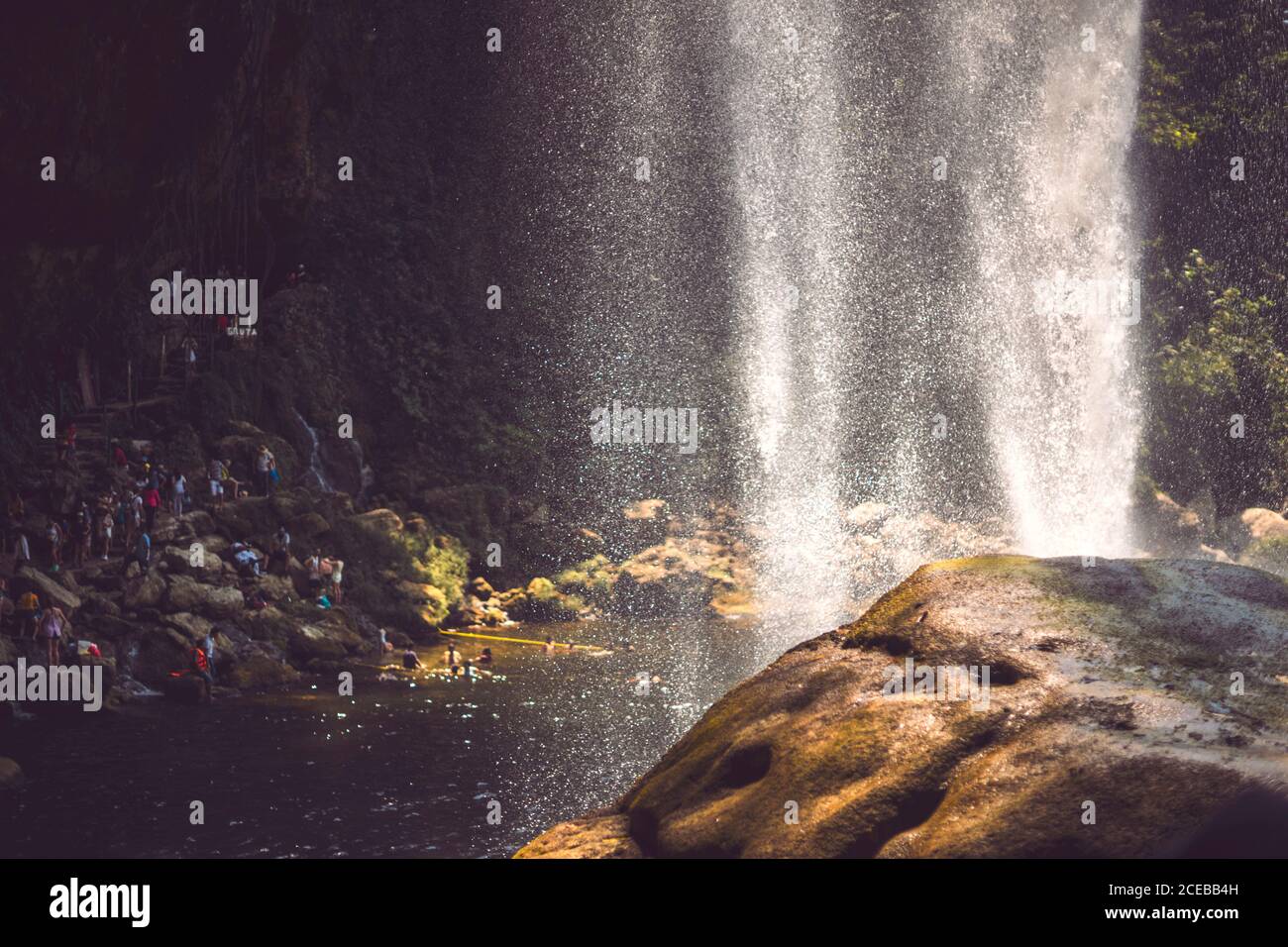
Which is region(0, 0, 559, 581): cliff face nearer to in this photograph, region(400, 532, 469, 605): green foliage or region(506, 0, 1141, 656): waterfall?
region(400, 532, 469, 605): green foliage

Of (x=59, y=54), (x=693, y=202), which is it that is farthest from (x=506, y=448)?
(x=59, y=54)

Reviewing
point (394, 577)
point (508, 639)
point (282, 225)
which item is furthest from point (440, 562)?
point (282, 225)

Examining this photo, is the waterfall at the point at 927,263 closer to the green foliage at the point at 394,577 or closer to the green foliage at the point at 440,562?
the green foliage at the point at 440,562

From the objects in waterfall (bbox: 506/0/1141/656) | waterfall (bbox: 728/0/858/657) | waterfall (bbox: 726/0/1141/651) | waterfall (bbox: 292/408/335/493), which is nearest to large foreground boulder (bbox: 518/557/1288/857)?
waterfall (bbox: 506/0/1141/656)

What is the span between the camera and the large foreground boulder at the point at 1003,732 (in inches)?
213

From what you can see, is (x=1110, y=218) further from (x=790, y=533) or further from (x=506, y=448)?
(x=506, y=448)

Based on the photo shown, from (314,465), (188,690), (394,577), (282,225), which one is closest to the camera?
(188,690)

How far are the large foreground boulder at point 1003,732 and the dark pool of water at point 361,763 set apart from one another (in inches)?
255

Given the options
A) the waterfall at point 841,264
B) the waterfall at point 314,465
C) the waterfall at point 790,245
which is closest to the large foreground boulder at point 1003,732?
the waterfall at point 841,264

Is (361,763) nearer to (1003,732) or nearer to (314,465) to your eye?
(1003,732)

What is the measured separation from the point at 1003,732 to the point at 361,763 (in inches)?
481

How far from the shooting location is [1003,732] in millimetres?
6117

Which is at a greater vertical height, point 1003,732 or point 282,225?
point 282,225

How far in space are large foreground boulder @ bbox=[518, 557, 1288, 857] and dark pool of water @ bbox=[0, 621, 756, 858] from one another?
6487 millimetres
